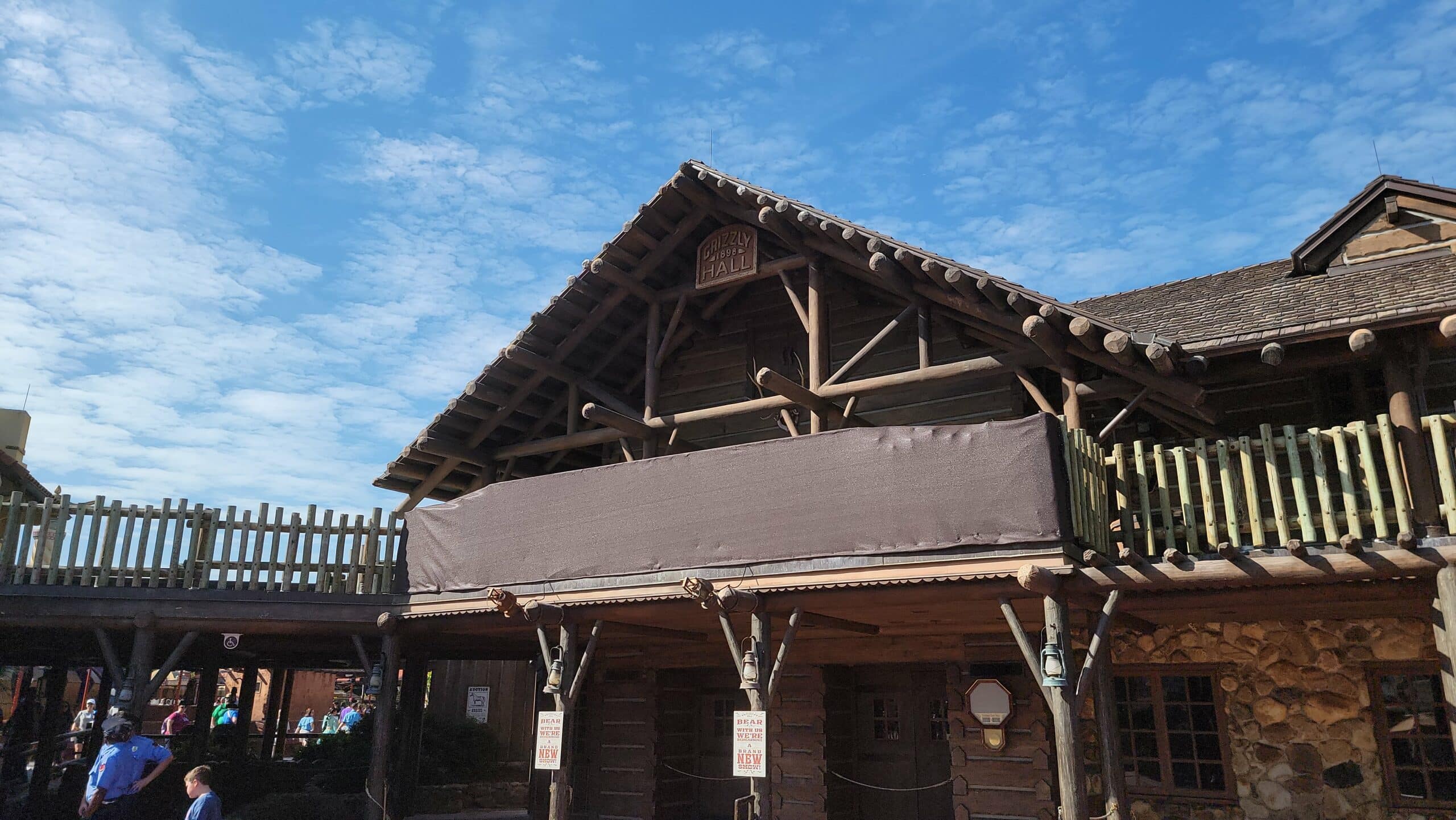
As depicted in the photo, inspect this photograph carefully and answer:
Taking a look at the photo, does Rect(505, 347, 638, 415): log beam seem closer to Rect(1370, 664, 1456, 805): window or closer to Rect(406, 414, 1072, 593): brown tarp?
Rect(406, 414, 1072, 593): brown tarp

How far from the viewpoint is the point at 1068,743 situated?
338 inches

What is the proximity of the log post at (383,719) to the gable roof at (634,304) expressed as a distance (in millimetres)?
2671

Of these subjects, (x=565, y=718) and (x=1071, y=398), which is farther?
(x=565, y=718)

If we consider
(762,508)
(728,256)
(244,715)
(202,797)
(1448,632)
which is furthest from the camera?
(244,715)

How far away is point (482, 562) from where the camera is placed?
12586 mm

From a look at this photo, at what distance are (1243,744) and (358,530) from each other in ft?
35.5

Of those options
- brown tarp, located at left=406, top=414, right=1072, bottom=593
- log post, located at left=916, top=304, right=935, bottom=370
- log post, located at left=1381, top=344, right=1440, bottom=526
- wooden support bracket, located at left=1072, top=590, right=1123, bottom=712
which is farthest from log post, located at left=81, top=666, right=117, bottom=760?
log post, located at left=1381, top=344, right=1440, bottom=526

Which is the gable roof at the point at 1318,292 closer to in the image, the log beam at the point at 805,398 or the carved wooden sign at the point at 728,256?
the log beam at the point at 805,398

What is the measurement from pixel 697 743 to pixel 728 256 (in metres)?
7.50

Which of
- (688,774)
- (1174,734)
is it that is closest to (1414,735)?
(1174,734)

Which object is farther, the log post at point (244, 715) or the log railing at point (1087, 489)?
the log post at point (244, 715)

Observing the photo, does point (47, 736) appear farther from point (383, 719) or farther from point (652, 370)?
point (652, 370)

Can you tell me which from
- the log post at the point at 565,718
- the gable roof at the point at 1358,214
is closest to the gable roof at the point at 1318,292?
the gable roof at the point at 1358,214

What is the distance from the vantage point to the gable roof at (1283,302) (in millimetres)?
9398
